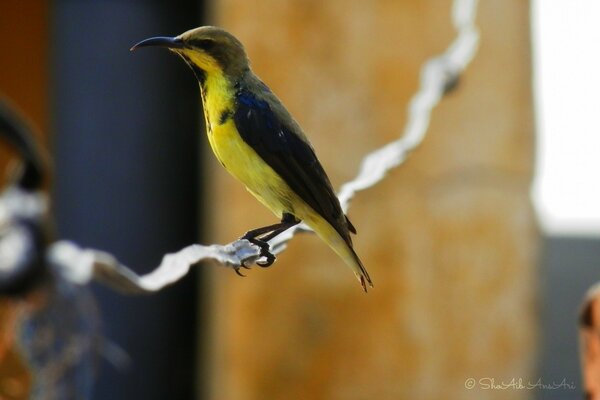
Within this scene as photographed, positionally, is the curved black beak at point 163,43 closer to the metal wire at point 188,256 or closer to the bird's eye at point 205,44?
the bird's eye at point 205,44

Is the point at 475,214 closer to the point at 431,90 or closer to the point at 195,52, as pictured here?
the point at 431,90

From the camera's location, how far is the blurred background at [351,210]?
187 inches

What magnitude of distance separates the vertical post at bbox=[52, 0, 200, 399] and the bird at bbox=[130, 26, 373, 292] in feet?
8.83

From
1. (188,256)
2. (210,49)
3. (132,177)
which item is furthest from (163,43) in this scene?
(132,177)

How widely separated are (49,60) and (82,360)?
10.6 feet

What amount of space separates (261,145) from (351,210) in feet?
12.4

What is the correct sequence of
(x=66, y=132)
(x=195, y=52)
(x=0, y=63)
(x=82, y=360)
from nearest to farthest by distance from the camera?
(x=195, y=52) < (x=82, y=360) < (x=66, y=132) < (x=0, y=63)

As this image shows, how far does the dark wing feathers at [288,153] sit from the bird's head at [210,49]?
0.11ft

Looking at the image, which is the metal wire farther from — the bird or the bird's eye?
the bird's eye

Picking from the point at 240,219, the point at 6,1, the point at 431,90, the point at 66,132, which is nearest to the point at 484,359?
the point at 240,219

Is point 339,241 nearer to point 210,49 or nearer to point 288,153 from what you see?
point 288,153

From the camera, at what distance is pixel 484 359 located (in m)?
5.20

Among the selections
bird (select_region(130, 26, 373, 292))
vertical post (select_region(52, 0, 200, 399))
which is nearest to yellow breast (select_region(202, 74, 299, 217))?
bird (select_region(130, 26, 373, 292))

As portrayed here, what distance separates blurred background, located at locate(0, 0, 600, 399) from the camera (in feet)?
15.6
